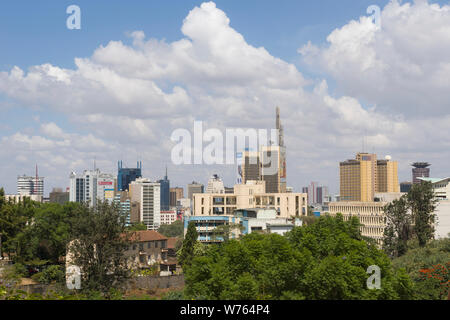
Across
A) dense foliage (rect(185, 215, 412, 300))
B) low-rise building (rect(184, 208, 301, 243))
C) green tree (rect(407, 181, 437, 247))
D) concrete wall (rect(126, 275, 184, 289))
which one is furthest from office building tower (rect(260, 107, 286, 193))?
dense foliage (rect(185, 215, 412, 300))

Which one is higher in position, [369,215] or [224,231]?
[224,231]

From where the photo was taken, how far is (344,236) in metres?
28.4

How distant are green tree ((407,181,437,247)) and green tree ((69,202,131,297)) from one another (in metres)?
34.0

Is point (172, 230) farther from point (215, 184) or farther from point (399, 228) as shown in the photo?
point (399, 228)

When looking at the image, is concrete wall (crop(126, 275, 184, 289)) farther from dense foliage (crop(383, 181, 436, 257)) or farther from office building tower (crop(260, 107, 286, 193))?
office building tower (crop(260, 107, 286, 193))

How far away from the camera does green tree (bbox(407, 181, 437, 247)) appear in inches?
1817

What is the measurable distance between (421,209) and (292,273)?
30857 millimetres

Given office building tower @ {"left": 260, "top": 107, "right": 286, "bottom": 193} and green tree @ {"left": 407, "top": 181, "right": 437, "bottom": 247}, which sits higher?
office building tower @ {"left": 260, "top": 107, "right": 286, "bottom": 193}

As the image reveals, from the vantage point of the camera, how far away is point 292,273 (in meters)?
22.1

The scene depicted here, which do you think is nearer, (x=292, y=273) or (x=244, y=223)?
(x=292, y=273)

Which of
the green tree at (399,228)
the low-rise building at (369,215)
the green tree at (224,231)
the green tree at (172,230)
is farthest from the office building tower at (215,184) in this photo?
the green tree at (399,228)

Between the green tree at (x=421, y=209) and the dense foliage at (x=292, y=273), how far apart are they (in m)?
21.6

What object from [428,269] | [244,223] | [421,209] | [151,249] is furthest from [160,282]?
[244,223]
